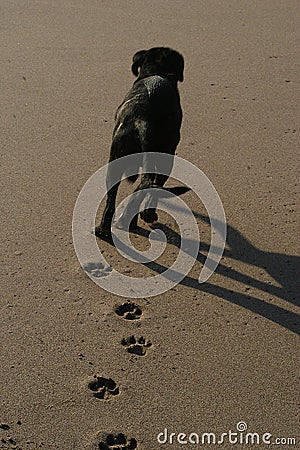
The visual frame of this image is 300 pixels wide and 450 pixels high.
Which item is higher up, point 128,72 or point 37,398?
point 128,72

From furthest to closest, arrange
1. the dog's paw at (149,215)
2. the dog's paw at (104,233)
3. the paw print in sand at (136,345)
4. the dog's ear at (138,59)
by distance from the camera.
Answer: the dog's ear at (138,59) < the dog's paw at (149,215) < the dog's paw at (104,233) < the paw print in sand at (136,345)

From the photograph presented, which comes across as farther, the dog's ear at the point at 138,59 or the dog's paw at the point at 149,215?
the dog's ear at the point at 138,59

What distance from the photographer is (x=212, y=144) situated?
598 cm

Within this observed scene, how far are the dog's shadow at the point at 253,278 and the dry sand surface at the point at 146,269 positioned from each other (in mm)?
11

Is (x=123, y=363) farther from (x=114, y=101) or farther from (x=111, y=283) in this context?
(x=114, y=101)

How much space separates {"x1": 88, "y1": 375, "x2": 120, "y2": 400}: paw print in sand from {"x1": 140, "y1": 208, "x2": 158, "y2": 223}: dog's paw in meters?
1.45

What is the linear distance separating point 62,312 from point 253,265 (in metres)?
1.13

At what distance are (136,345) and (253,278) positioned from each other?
88 cm

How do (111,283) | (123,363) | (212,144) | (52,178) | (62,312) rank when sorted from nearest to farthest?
(123,363) < (62,312) < (111,283) < (52,178) < (212,144)

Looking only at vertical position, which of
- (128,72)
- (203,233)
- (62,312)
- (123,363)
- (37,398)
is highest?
(128,72)

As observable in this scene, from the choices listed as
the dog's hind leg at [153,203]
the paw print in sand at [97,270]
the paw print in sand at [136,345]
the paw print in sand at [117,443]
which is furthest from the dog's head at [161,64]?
the paw print in sand at [117,443]

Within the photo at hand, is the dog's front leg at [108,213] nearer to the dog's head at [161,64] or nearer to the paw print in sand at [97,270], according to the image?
the paw print in sand at [97,270]

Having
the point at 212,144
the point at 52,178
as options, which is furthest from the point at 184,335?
the point at 212,144

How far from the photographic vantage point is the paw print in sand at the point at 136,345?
3.79 meters
